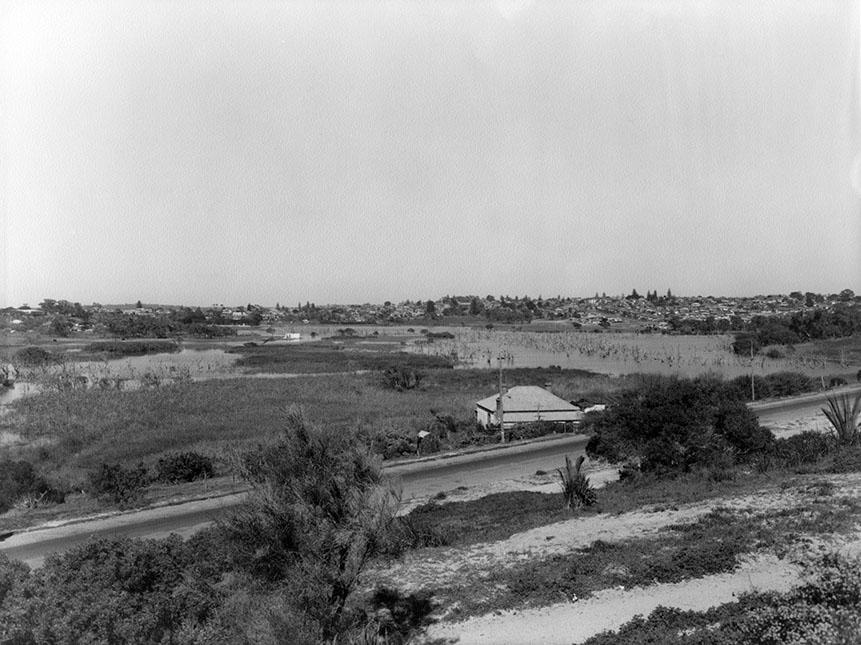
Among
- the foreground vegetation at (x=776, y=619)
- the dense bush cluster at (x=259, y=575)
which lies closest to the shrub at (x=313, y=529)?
the dense bush cluster at (x=259, y=575)

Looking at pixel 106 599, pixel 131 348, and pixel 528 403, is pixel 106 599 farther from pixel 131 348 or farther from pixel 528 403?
pixel 131 348

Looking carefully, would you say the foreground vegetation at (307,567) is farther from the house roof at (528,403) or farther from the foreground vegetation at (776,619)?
the house roof at (528,403)

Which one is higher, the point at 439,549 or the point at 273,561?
the point at 273,561

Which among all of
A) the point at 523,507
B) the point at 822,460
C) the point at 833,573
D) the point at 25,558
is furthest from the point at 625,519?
the point at 25,558

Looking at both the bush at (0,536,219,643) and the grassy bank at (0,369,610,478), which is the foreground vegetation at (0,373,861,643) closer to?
the bush at (0,536,219,643)

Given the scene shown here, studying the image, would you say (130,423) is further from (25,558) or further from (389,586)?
(389,586)

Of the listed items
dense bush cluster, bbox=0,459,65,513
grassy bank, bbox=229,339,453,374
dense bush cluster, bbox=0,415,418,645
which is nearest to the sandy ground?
dense bush cluster, bbox=0,415,418,645

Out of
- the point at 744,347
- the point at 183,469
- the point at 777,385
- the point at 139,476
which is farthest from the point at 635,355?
the point at 139,476
